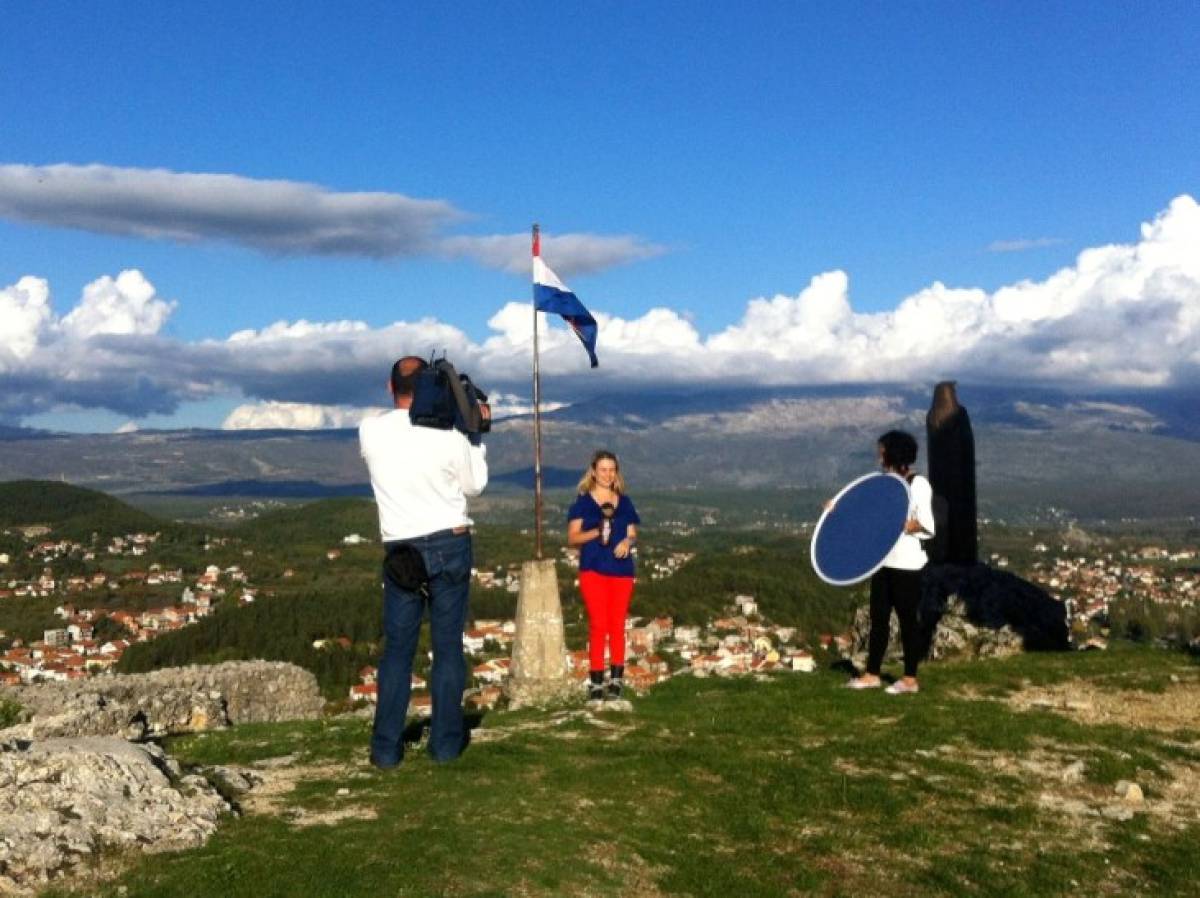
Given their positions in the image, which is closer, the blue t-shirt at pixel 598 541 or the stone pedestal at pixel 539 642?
the blue t-shirt at pixel 598 541

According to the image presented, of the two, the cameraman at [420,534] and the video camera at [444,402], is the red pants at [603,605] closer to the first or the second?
the cameraman at [420,534]

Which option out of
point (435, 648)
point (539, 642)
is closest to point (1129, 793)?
Answer: point (435, 648)

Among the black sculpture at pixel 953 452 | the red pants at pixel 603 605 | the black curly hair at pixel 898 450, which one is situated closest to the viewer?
the red pants at pixel 603 605

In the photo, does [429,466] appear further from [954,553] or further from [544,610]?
[954,553]

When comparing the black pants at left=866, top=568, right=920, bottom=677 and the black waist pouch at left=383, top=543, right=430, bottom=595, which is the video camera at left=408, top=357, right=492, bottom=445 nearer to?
the black waist pouch at left=383, top=543, right=430, bottom=595

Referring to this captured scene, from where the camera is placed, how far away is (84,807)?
7043 millimetres

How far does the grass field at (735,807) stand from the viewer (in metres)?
6.86

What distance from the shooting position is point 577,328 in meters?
15.9

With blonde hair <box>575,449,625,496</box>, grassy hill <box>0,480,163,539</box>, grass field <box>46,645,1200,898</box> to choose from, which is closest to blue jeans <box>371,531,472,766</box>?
grass field <box>46,645,1200,898</box>

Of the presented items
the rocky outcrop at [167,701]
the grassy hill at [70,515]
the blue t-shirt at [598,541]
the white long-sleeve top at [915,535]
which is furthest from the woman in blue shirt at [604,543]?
the grassy hill at [70,515]

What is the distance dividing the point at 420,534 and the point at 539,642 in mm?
5816

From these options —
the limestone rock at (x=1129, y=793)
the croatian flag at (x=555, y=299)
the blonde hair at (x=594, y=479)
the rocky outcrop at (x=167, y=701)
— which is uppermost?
the croatian flag at (x=555, y=299)

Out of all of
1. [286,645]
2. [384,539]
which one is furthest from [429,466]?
[286,645]

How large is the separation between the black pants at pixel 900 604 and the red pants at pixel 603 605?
3209mm
